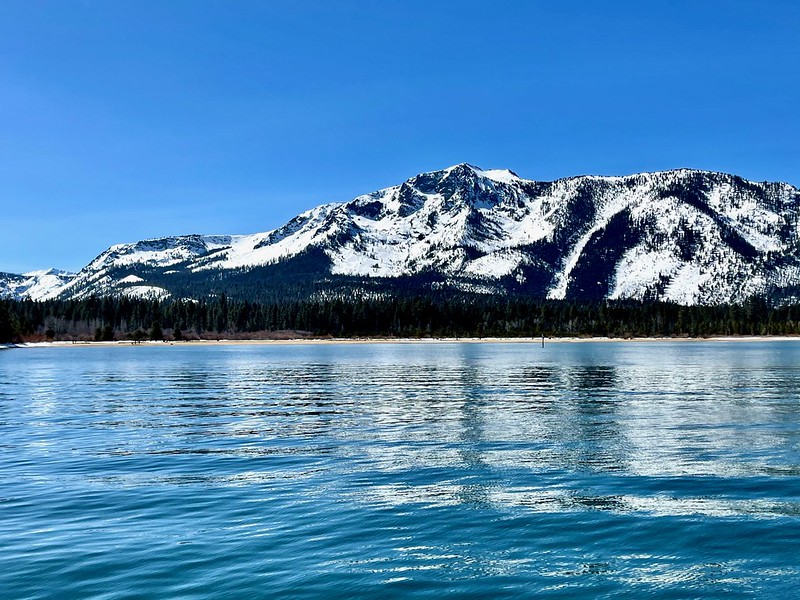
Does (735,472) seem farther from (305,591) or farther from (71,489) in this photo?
(71,489)

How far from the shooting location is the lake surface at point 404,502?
1513 cm

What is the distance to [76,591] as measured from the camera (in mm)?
14445

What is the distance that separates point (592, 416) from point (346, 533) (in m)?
28.3

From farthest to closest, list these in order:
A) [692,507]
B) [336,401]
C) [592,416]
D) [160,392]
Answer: [160,392], [336,401], [592,416], [692,507]

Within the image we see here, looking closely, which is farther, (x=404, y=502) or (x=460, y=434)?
(x=460, y=434)

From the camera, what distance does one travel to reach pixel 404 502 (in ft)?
71.3

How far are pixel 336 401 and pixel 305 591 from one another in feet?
133

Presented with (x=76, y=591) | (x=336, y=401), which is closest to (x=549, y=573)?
(x=76, y=591)

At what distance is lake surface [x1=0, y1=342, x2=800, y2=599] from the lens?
1513cm

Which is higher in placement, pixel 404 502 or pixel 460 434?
pixel 404 502

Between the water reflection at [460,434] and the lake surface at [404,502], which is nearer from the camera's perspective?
the lake surface at [404,502]

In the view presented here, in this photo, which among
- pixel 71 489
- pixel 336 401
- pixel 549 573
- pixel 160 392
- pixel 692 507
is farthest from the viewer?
pixel 160 392

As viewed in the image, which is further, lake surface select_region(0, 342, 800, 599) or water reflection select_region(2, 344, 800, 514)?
water reflection select_region(2, 344, 800, 514)

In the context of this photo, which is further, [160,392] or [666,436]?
[160,392]
